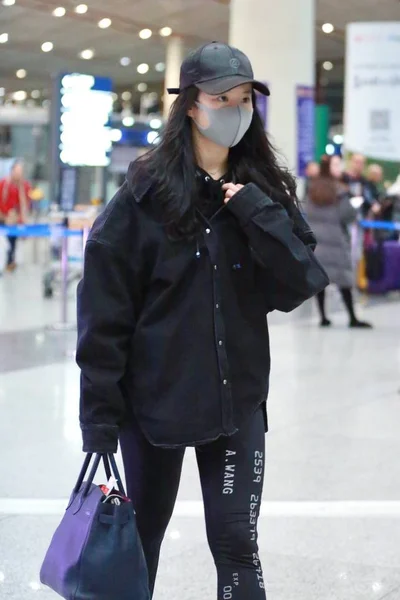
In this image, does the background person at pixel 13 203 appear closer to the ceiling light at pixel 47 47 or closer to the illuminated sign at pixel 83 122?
the ceiling light at pixel 47 47

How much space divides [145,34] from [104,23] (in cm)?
224

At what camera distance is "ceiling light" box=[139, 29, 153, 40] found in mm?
18384

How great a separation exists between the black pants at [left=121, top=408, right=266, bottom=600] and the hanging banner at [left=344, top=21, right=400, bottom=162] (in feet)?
40.1

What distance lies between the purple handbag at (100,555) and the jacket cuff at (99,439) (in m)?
0.11

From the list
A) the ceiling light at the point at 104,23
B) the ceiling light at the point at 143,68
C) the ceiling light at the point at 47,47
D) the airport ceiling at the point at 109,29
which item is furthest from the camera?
the ceiling light at the point at 143,68

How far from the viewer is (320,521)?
14.8 ft

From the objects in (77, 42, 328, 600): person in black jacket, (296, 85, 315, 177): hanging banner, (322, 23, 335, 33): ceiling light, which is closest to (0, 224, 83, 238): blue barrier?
(296, 85, 315, 177): hanging banner

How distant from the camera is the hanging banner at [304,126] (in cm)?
1608

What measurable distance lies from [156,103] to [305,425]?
24452 millimetres

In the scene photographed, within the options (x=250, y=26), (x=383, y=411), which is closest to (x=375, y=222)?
(x=250, y=26)

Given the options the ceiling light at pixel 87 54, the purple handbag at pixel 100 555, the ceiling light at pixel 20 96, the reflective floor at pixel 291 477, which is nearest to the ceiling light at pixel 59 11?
the ceiling light at pixel 87 54

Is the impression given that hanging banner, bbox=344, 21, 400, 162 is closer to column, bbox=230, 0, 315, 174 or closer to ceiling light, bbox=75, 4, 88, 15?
column, bbox=230, 0, 315, 174

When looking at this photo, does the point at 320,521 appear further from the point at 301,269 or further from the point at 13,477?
the point at 301,269

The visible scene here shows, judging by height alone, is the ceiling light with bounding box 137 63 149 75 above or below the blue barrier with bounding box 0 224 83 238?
above
